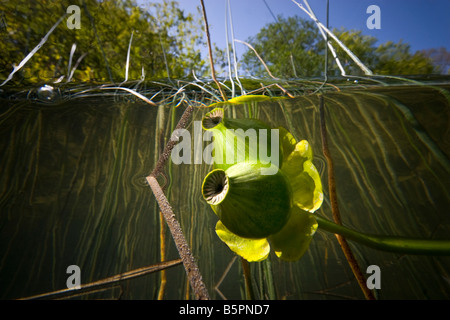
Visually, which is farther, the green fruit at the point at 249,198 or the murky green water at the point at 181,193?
the murky green water at the point at 181,193

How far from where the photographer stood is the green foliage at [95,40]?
3.36 feet

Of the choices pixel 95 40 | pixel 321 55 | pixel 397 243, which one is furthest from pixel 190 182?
pixel 321 55

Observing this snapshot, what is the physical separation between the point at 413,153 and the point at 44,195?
1.04m

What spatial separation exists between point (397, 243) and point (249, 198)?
0.20m

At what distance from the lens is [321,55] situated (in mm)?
1940

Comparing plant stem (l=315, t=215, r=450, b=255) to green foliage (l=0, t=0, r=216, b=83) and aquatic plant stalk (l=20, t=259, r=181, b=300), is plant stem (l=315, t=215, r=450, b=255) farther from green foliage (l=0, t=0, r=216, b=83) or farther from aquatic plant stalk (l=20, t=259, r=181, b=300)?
green foliage (l=0, t=0, r=216, b=83)

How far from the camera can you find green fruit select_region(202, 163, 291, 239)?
0.58ft

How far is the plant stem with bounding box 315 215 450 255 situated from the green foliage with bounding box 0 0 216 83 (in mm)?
908

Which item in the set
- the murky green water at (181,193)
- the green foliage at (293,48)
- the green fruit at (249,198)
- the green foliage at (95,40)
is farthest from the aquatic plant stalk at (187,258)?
the green foliage at (293,48)

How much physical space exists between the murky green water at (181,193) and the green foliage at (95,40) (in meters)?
0.31

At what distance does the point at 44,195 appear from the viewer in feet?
1.91

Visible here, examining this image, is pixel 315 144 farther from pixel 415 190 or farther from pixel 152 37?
pixel 152 37

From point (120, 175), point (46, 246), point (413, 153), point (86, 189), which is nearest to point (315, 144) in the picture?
point (413, 153)

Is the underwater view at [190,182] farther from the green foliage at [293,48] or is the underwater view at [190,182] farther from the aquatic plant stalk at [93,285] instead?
the green foliage at [293,48]
